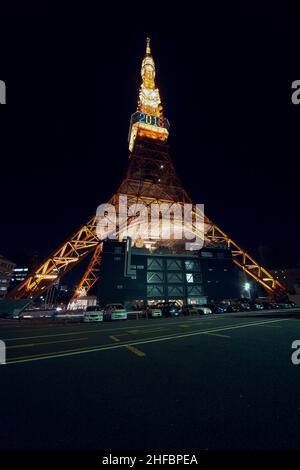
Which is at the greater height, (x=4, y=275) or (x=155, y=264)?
(x=155, y=264)

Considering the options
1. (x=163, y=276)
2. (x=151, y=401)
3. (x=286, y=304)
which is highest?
(x=163, y=276)

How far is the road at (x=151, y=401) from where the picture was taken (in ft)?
5.72

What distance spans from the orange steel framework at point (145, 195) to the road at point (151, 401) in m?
18.3

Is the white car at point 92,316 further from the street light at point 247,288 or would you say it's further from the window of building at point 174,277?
the street light at point 247,288

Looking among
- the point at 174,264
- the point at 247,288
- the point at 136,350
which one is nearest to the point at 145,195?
the point at 174,264

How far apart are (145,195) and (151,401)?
88.1 ft

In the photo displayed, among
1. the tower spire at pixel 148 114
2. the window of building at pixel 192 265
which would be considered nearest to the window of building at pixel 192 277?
the window of building at pixel 192 265

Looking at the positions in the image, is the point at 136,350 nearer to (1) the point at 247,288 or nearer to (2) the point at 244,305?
(2) the point at 244,305

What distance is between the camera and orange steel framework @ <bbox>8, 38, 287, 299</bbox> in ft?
71.3

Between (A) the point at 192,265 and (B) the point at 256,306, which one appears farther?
(A) the point at 192,265

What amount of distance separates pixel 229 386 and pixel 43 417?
239cm

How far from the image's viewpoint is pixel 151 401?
98.8 inches

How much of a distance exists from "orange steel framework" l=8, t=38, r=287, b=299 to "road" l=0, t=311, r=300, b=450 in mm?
18305
